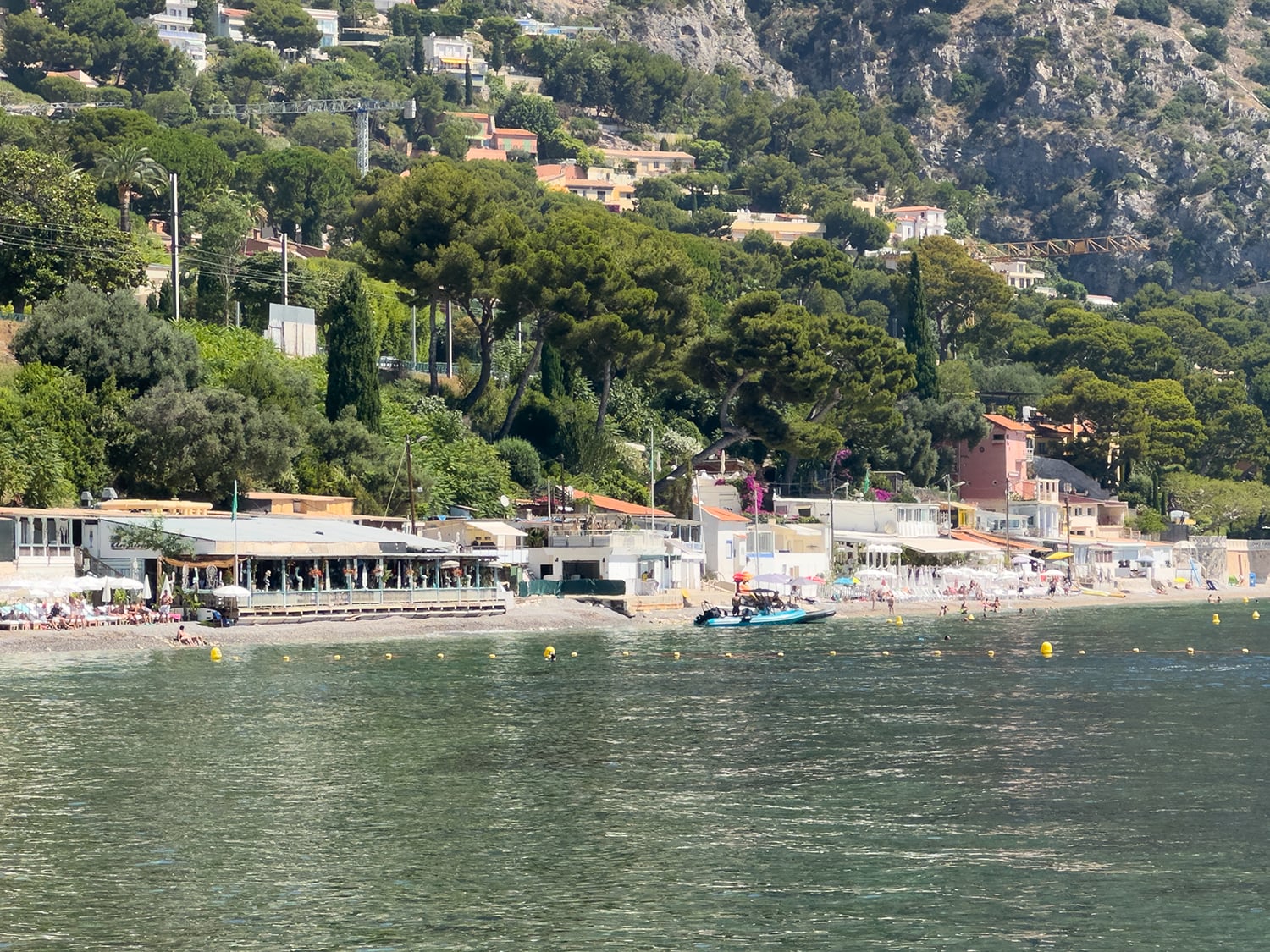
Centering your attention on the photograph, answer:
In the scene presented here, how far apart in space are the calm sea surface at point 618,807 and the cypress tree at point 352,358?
115 feet

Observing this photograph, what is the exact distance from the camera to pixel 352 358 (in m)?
102

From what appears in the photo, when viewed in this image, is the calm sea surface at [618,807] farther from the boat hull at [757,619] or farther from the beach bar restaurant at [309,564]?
the boat hull at [757,619]

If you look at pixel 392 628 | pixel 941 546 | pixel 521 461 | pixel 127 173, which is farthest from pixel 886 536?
pixel 127 173

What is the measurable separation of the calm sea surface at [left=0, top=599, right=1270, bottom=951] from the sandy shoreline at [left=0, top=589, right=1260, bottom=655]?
117 inches

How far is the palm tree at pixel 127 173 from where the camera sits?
126125 millimetres

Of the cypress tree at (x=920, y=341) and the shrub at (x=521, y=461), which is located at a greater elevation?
the cypress tree at (x=920, y=341)

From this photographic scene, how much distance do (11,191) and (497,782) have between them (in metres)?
72.2

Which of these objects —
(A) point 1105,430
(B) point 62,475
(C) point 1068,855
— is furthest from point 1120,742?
(A) point 1105,430

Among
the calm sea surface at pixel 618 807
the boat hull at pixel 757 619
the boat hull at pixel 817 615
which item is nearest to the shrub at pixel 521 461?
the boat hull at pixel 817 615

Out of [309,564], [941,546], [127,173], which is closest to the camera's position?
[309,564]

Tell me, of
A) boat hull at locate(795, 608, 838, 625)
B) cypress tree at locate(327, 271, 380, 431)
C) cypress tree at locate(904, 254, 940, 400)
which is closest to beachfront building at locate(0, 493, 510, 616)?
cypress tree at locate(327, 271, 380, 431)

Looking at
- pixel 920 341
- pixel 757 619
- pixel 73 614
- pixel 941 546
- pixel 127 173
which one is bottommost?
pixel 757 619

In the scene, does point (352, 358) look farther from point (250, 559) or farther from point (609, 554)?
point (250, 559)

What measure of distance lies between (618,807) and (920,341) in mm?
115319
